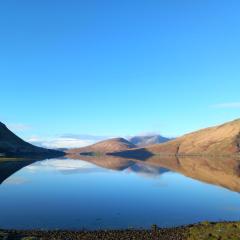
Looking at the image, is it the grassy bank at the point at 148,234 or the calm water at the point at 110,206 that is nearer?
the grassy bank at the point at 148,234

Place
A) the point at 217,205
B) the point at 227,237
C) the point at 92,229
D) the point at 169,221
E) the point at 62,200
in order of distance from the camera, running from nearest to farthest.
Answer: the point at 227,237
the point at 92,229
the point at 169,221
the point at 217,205
the point at 62,200

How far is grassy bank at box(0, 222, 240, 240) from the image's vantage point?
4899cm

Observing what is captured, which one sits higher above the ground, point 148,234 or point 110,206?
point 110,206

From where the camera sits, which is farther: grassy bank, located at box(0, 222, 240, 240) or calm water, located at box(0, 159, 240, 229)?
calm water, located at box(0, 159, 240, 229)

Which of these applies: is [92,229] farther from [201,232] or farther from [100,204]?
[100,204]

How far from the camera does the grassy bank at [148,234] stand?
49.0 meters

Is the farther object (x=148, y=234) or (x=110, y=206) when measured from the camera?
(x=110, y=206)

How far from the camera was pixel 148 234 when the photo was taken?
2050 inches

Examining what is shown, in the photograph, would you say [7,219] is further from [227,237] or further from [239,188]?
[239,188]

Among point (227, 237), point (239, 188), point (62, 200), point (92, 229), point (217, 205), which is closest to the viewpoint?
point (227, 237)

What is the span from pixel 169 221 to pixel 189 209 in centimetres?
1517

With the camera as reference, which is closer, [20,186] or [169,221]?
[169,221]

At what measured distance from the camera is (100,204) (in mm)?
85625

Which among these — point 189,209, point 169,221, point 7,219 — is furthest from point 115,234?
point 189,209
